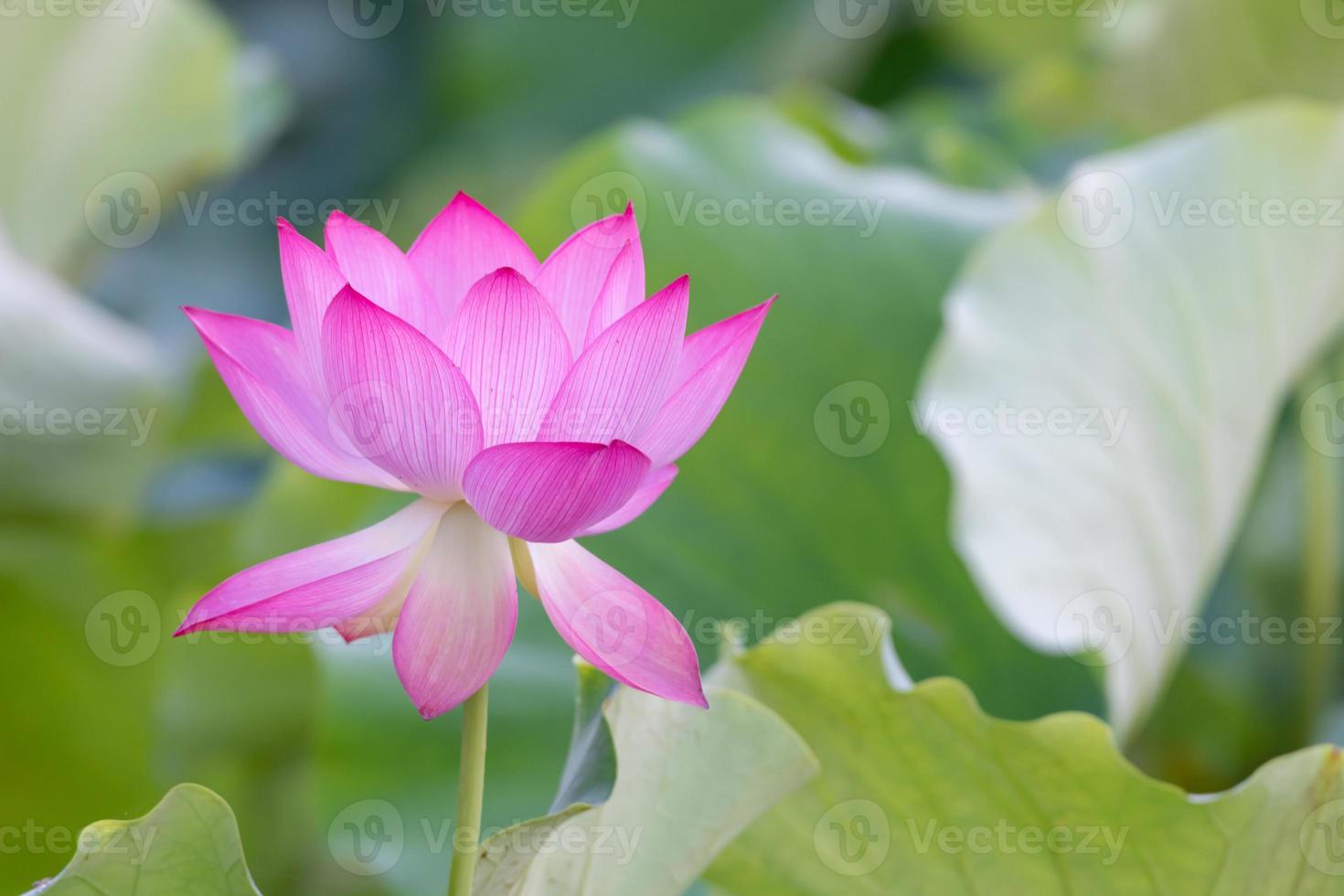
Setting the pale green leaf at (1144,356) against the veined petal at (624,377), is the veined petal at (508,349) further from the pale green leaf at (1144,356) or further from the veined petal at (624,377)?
the pale green leaf at (1144,356)

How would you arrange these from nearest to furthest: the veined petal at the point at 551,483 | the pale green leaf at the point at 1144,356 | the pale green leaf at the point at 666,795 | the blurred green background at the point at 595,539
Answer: the veined petal at the point at 551,483
the pale green leaf at the point at 666,795
the pale green leaf at the point at 1144,356
the blurred green background at the point at 595,539

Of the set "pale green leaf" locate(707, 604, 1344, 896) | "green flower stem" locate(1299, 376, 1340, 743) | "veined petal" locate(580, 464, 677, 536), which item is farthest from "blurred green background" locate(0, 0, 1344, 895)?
"veined petal" locate(580, 464, 677, 536)

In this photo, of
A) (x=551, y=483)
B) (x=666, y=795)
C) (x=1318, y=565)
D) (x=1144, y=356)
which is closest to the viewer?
(x=551, y=483)

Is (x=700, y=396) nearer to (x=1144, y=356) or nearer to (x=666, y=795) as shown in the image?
(x=666, y=795)


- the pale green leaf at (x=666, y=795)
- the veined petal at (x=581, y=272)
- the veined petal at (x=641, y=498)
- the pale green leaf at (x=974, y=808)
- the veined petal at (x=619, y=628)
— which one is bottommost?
the pale green leaf at (x=974, y=808)

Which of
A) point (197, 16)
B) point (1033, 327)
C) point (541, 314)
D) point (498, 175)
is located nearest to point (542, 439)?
point (541, 314)

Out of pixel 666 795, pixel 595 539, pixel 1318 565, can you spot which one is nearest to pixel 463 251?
pixel 666 795

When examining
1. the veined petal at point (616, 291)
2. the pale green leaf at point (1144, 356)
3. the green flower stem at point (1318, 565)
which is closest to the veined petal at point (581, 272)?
the veined petal at point (616, 291)
